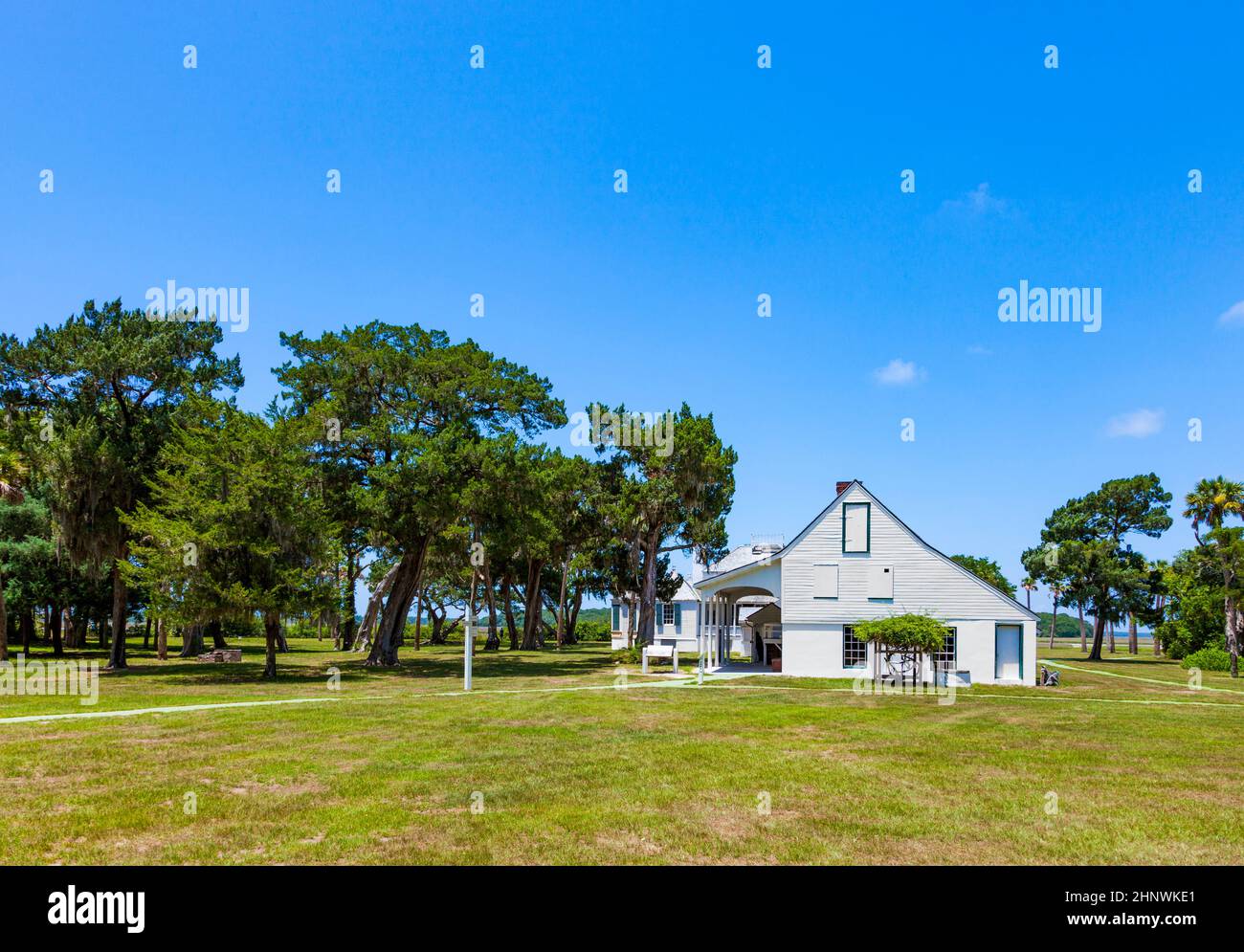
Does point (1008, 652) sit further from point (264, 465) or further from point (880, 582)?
point (264, 465)

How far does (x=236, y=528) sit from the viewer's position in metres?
25.9

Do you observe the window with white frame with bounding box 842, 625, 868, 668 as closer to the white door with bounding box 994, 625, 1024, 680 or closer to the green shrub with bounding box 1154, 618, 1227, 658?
the white door with bounding box 994, 625, 1024, 680

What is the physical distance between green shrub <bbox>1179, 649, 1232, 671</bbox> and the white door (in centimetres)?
2062

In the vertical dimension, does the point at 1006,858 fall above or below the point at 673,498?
below

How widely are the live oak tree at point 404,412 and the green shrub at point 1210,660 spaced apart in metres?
38.0

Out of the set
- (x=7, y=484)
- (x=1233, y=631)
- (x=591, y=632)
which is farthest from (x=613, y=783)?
(x=591, y=632)

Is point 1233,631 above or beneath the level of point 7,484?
beneath

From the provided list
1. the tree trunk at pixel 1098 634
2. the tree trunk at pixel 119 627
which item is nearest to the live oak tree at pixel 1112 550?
the tree trunk at pixel 1098 634

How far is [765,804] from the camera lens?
9398 mm

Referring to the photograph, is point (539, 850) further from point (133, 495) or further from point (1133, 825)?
point (133, 495)

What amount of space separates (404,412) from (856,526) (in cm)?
1902

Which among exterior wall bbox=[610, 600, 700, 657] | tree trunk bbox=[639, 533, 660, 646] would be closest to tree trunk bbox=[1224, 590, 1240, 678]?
tree trunk bbox=[639, 533, 660, 646]
